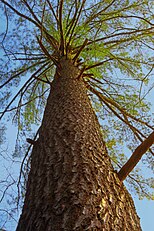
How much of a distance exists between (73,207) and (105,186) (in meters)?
0.26

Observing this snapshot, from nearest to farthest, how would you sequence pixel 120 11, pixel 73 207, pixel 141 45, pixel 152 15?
pixel 73 207 → pixel 152 15 → pixel 120 11 → pixel 141 45

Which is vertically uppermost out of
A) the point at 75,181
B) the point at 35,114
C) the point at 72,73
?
the point at 35,114

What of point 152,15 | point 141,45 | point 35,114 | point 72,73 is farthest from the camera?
point 35,114

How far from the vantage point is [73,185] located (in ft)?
4.62

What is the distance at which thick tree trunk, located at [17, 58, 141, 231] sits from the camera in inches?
48.4

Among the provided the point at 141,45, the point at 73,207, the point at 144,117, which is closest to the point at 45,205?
the point at 73,207

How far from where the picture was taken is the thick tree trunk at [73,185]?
123cm

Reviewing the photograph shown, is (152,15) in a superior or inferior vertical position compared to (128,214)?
superior

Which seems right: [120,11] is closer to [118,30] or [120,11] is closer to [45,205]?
[118,30]

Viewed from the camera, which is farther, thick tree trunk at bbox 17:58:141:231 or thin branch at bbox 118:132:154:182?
thin branch at bbox 118:132:154:182

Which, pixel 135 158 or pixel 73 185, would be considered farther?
pixel 135 158

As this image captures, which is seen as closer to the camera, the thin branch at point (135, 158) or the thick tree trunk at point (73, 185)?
the thick tree trunk at point (73, 185)

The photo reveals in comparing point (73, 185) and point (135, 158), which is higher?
point (135, 158)

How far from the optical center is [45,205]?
133 cm
